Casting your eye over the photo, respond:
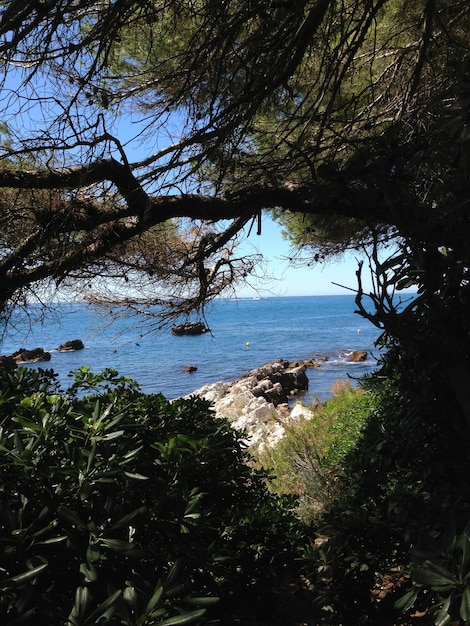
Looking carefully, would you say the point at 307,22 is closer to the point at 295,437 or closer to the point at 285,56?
the point at 285,56

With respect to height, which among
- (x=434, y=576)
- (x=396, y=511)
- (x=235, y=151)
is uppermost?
(x=235, y=151)

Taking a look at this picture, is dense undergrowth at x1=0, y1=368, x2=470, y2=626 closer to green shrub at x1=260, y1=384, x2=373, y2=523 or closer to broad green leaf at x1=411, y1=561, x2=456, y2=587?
broad green leaf at x1=411, y1=561, x2=456, y2=587

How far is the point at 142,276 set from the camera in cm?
502

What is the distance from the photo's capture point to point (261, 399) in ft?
46.2

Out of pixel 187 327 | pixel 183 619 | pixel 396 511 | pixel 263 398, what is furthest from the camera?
pixel 263 398

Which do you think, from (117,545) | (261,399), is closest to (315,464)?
(117,545)

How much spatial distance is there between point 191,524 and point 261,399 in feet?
40.8

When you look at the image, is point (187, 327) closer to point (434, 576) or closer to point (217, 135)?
point (217, 135)

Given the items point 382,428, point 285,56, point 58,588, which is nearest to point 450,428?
point 382,428

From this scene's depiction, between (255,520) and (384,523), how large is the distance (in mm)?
882

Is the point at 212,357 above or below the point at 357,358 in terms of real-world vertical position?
above

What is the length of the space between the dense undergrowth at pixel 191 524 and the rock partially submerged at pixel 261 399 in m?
5.61

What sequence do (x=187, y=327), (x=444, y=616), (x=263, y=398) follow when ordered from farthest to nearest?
(x=263, y=398)
(x=187, y=327)
(x=444, y=616)

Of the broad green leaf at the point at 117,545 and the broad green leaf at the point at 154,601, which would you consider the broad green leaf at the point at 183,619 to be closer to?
the broad green leaf at the point at 154,601
